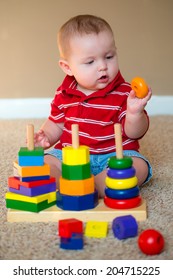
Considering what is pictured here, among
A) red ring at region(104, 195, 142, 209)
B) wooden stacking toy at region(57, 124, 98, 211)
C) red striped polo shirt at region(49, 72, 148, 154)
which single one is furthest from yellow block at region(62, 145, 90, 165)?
red striped polo shirt at region(49, 72, 148, 154)

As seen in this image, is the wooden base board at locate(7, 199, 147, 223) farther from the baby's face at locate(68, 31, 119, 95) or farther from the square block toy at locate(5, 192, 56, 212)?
the baby's face at locate(68, 31, 119, 95)

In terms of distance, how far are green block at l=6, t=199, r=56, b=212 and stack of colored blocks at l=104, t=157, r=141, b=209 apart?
14 centimetres

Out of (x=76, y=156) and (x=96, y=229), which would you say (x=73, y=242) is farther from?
(x=76, y=156)

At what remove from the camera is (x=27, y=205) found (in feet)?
3.59

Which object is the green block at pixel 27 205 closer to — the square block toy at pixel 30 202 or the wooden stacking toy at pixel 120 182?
the square block toy at pixel 30 202

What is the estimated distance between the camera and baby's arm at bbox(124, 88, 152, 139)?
3.80ft

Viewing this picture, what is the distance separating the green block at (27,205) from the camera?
3.57ft

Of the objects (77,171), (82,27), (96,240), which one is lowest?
(96,240)

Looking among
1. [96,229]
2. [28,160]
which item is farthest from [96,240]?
[28,160]

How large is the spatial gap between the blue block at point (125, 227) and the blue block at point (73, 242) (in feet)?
0.26

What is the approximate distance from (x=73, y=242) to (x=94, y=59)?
1.60 ft

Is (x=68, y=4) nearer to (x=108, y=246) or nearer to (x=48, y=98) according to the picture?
(x=48, y=98)
